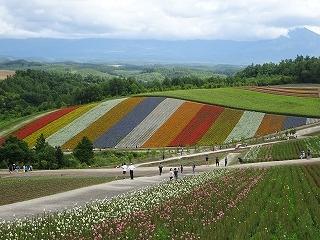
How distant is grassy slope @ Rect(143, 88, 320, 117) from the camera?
3519 inches

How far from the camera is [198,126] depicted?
8088cm

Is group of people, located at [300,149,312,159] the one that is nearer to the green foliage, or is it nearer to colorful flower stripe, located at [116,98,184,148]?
colorful flower stripe, located at [116,98,184,148]

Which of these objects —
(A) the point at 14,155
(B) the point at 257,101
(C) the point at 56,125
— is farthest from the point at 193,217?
(B) the point at 257,101

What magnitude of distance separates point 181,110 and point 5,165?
3848cm

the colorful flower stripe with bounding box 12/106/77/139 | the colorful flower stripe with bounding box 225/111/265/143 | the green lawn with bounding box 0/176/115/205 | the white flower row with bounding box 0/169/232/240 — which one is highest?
the white flower row with bounding box 0/169/232/240

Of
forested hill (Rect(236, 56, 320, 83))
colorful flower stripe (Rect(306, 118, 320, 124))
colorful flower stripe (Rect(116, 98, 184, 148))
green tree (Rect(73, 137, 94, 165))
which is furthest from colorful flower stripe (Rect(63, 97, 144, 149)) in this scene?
forested hill (Rect(236, 56, 320, 83))

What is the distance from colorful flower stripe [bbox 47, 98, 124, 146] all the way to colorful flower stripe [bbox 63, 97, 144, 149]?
113 centimetres

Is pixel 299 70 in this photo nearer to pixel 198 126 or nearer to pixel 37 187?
pixel 198 126

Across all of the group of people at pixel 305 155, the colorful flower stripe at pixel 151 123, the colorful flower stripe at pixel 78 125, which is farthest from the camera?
the colorful flower stripe at pixel 78 125

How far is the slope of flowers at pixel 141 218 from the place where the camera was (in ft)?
59.8

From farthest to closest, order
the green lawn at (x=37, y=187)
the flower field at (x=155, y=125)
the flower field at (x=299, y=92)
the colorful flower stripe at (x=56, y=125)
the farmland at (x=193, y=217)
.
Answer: the flower field at (x=299, y=92)
the colorful flower stripe at (x=56, y=125)
the flower field at (x=155, y=125)
the green lawn at (x=37, y=187)
the farmland at (x=193, y=217)

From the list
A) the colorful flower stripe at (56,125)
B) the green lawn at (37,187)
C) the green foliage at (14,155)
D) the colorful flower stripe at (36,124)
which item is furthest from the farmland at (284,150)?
the colorful flower stripe at (36,124)

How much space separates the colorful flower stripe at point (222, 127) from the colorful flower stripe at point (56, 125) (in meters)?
24.0

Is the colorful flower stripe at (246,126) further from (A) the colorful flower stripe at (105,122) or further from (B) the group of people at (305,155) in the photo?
(A) the colorful flower stripe at (105,122)
